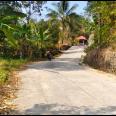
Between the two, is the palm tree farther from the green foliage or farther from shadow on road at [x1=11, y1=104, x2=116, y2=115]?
shadow on road at [x1=11, y1=104, x2=116, y2=115]

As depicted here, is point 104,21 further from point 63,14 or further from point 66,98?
point 63,14

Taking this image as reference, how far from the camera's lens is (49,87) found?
17.8m

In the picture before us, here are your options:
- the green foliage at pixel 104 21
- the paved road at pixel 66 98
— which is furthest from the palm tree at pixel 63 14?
the paved road at pixel 66 98

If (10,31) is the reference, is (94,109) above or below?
below

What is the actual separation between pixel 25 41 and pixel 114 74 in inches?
862

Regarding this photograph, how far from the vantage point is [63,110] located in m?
12.1

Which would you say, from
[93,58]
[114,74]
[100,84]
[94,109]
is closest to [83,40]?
[93,58]

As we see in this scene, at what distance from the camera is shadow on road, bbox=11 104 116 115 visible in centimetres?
1170

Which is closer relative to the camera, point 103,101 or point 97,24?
point 103,101

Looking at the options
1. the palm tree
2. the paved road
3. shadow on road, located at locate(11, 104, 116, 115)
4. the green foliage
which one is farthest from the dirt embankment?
the palm tree

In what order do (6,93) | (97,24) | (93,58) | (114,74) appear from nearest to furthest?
(6,93), (114,74), (93,58), (97,24)

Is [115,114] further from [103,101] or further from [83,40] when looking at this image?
[83,40]

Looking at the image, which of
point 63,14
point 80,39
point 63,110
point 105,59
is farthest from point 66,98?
point 80,39

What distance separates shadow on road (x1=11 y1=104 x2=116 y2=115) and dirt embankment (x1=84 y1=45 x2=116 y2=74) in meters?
12.7
